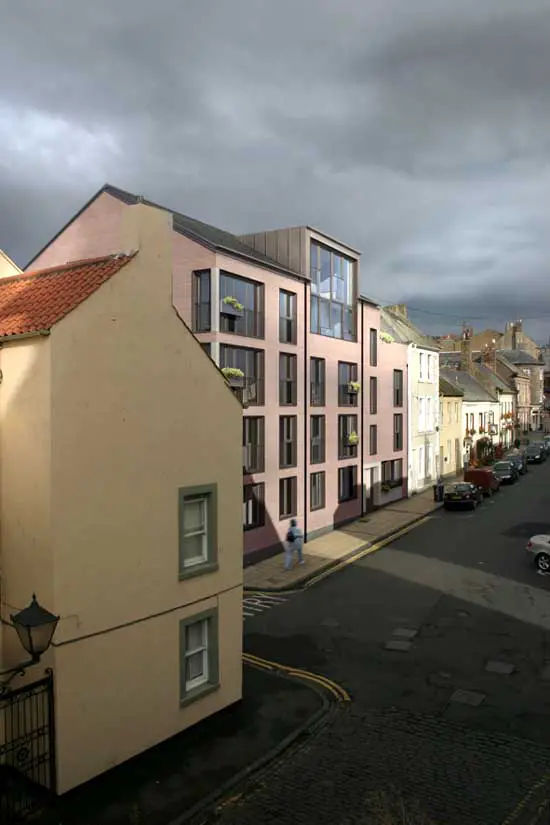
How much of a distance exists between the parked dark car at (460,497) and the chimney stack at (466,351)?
3584 centimetres

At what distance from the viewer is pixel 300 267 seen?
28.0 metres

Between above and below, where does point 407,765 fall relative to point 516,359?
below

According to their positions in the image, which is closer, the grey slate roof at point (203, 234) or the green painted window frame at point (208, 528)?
the green painted window frame at point (208, 528)

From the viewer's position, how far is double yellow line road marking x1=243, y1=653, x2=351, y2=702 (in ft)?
44.7

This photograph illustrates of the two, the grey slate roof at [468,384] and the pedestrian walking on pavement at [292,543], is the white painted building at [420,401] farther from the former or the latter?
the pedestrian walking on pavement at [292,543]

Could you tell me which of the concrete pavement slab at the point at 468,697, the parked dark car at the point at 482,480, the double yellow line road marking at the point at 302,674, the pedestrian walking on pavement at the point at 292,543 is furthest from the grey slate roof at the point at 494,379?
the concrete pavement slab at the point at 468,697

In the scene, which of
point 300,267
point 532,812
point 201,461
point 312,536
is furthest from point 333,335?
point 532,812

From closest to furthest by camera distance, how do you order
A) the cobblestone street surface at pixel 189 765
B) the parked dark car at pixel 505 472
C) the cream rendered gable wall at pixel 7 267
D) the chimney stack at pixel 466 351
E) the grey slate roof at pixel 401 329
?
the cobblestone street surface at pixel 189 765 < the cream rendered gable wall at pixel 7 267 < the grey slate roof at pixel 401 329 < the parked dark car at pixel 505 472 < the chimney stack at pixel 466 351

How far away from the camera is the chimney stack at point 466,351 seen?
71.3m

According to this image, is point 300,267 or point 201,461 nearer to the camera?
point 201,461

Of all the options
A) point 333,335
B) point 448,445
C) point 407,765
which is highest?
point 333,335

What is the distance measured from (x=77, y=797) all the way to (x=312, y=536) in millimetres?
20060

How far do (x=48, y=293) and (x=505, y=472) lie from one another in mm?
42265

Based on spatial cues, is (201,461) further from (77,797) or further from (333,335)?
(333,335)
